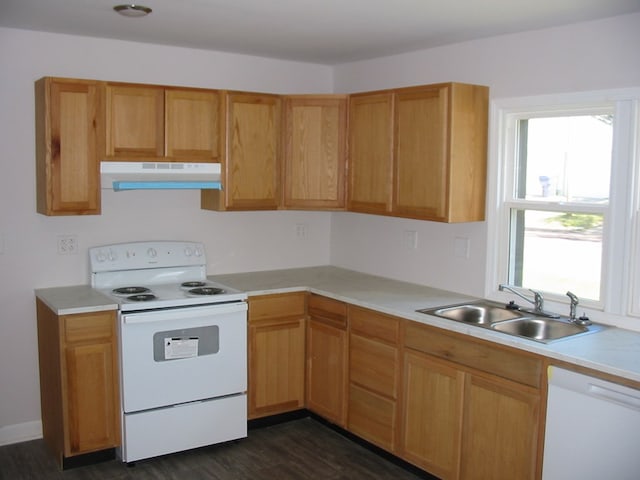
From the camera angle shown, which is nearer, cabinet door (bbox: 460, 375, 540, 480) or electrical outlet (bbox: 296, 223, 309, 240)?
cabinet door (bbox: 460, 375, 540, 480)

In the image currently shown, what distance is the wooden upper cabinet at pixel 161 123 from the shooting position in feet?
12.5

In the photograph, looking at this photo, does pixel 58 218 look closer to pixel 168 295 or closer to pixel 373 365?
pixel 168 295

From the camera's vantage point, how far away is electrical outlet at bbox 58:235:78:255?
13.1 ft

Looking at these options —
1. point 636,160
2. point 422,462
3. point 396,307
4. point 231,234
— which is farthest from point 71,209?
point 636,160

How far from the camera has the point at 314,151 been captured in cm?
436

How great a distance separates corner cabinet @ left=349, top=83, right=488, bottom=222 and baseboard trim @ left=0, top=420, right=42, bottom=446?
2.45m

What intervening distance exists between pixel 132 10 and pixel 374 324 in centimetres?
206

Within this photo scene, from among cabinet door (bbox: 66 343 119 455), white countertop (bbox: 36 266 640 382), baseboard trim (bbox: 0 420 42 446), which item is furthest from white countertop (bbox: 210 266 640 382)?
baseboard trim (bbox: 0 420 42 446)

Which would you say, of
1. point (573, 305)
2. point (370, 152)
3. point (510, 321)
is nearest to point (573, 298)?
point (573, 305)

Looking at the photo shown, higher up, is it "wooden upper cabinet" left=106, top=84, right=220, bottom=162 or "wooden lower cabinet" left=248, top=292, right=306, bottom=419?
"wooden upper cabinet" left=106, top=84, right=220, bottom=162

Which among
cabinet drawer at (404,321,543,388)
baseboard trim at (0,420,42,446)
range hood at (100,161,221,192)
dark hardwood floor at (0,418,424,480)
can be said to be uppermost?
range hood at (100,161,221,192)

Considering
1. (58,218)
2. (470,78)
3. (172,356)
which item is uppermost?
(470,78)

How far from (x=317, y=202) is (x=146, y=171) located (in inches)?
44.7

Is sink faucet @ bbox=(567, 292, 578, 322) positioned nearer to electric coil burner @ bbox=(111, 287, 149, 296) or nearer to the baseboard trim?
electric coil burner @ bbox=(111, 287, 149, 296)
